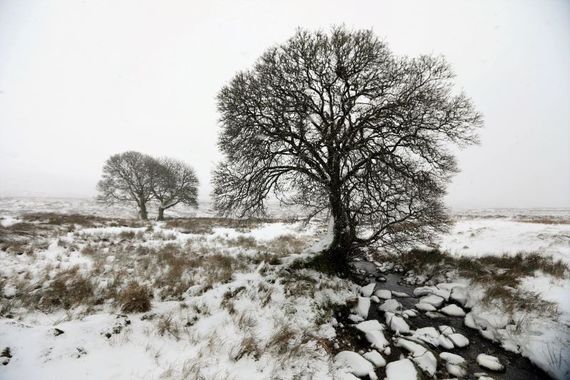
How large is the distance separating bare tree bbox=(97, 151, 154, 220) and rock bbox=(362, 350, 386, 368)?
30815 mm

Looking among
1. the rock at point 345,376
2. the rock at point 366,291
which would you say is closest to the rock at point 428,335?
the rock at point 366,291

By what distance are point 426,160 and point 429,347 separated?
18.8ft

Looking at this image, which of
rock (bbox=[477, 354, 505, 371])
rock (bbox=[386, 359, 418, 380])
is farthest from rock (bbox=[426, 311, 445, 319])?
rock (bbox=[386, 359, 418, 380])

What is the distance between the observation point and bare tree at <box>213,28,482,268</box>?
775 centimetres

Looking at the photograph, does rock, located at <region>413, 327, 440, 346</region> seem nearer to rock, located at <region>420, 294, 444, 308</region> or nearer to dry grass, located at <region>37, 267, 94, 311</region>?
rock, located at <region>420, 294, 444, 308</region>

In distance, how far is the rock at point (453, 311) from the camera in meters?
6.59

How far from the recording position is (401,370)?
14.3 feet

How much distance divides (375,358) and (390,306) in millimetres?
2575

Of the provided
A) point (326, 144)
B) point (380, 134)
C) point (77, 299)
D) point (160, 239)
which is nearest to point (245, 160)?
point (326, 144)

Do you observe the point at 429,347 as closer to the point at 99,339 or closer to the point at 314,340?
the point at 314,340

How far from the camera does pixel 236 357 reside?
4.11 metres

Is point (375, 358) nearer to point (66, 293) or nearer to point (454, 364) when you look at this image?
point (454, 364)

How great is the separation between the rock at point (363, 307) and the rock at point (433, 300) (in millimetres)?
1843

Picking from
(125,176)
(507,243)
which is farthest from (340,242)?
(125,176)
